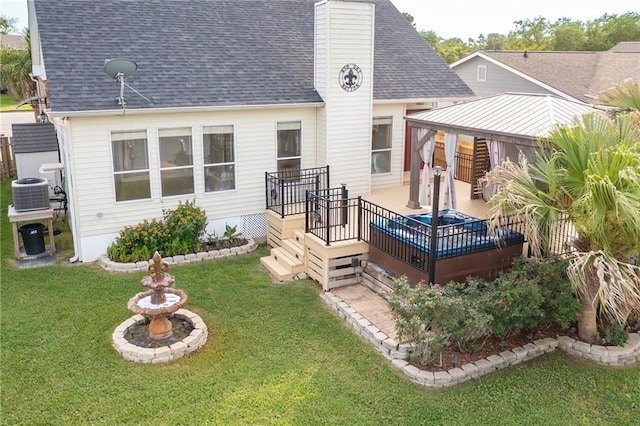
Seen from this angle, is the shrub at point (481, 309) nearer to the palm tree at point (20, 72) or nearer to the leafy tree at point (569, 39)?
the palm tree at point (20, 72)

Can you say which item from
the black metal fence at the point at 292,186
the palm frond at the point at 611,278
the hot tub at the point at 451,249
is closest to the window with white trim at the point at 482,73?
the black metal fence at the point at 292,186

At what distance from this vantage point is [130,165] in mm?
10594

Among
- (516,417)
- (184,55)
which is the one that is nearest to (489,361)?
(516,417)

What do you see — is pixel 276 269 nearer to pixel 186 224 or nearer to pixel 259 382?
pixel 186 224

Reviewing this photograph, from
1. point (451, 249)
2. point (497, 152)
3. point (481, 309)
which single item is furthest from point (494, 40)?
point (481, 309)

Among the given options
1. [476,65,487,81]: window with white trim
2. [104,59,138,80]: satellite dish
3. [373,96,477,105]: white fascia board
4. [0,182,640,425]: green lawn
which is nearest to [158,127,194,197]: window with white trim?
[104,59,138,80]: satellite dish

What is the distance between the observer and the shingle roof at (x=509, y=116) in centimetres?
813

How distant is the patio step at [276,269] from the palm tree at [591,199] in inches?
168

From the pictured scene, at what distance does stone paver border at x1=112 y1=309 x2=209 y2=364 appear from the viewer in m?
7.04

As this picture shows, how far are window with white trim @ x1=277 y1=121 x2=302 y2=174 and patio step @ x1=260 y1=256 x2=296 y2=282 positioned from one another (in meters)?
2.48

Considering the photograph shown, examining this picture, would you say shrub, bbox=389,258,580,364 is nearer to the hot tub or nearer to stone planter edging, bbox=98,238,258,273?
the hot tub

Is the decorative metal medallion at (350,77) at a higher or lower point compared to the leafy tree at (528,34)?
lower

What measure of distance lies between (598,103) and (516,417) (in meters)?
6.08

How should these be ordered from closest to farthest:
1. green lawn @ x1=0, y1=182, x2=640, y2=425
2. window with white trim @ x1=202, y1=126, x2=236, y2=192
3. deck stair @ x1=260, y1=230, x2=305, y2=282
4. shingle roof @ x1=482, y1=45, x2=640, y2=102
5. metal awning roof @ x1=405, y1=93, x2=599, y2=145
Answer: green lawn @ x1=0, y1=182, x2=640, y2=425 → metal awning roof @ x1=405, y1=93, x2=599, y2=145 → deck stair @ x1=260, y1=230, x2=305, y2=282 → window with white trim @ x1=202, y1=126, x2=236, y2=192 → shingle roof @ x1=482, y1=45, x2=640, y2=102
